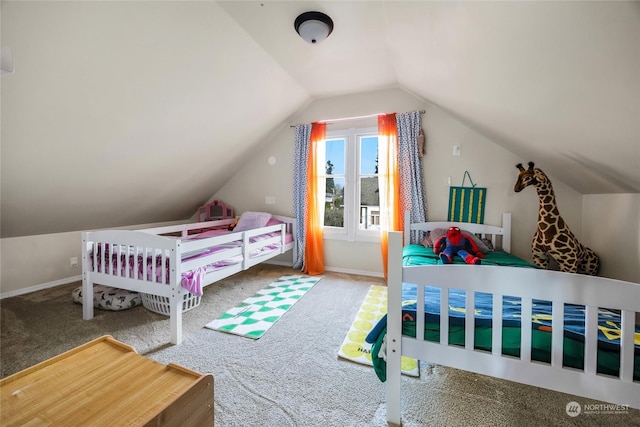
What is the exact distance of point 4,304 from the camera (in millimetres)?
2326

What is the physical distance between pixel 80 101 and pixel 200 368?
6.32 feet

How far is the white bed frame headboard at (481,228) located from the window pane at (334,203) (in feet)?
3.00

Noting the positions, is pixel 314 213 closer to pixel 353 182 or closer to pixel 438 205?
pixel 353 182

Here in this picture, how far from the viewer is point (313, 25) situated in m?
1.74

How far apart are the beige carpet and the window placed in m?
1.20

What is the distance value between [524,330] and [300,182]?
9.25 ft

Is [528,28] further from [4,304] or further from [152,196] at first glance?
[4,304]

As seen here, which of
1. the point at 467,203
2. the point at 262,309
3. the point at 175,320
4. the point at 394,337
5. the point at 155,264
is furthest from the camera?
the point at 467,203

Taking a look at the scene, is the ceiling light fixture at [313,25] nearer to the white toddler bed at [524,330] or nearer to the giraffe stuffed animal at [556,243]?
the white toddler bed at [524,330]

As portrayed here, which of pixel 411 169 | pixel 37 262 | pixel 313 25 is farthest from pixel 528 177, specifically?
pixel 37 262

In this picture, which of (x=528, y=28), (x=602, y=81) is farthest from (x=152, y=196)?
(x=602, y=81)

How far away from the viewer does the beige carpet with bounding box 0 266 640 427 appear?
1177mm

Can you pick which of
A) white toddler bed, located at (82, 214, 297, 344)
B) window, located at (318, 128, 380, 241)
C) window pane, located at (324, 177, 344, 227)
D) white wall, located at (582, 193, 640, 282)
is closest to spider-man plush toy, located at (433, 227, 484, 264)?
white wall, located at (582, 193, 640, 282)

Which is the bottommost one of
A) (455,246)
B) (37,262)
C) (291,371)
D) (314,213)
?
(291,371)
